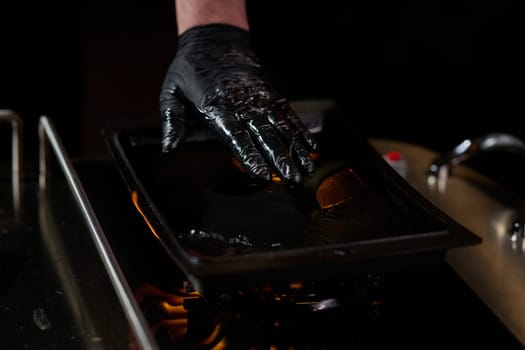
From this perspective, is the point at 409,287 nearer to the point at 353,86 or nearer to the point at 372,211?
the point at 372,211

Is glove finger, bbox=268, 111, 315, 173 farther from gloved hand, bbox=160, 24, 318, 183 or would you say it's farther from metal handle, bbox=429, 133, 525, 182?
metal handle, bbox=429, 133, 525, 182


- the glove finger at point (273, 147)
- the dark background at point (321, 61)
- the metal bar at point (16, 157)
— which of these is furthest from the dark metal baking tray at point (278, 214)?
the dark background at point (321, 61)

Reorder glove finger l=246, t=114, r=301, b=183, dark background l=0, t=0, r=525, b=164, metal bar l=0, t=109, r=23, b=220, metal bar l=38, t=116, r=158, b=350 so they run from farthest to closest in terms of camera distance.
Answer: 1. dark background l=0, t=0, r=525, b=164
2. metal bar l=0, t=109, r=23, b=220
3. glove finger l=246, t=114, r=301, b=183
4. metal bar l=38, t=116, r=158, b=350

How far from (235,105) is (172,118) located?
0.32ft

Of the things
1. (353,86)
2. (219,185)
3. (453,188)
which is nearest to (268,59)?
(353,86)

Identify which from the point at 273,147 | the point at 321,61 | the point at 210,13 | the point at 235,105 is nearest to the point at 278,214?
the point at 273,147

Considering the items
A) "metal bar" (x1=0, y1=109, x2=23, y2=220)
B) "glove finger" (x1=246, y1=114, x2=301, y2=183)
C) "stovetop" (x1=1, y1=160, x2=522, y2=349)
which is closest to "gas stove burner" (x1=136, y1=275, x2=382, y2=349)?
"stovetop" (x1=1, y1=160, x2=522, y2=349)

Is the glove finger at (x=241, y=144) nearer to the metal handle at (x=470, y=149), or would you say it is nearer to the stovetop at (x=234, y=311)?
the stovetop at (x=234, y=311)

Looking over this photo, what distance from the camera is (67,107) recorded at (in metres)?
1.98

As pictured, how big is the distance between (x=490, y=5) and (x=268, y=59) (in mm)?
689

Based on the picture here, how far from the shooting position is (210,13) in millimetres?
1197

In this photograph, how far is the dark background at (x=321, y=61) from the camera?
1950mm

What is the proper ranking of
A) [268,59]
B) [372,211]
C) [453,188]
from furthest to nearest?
1. [268,59]
2. [453,188]
3. [372,211]

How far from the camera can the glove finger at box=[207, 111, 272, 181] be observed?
0.96 metres
